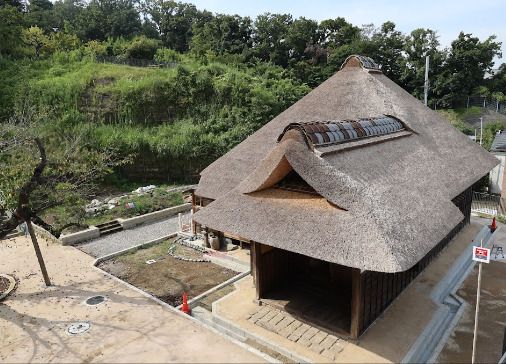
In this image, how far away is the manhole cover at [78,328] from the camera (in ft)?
32.4

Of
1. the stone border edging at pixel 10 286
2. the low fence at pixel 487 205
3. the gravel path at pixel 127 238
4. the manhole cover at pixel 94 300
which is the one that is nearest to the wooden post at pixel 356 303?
the manhole cover at pixel 94 300

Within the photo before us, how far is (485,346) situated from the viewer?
9.43 m

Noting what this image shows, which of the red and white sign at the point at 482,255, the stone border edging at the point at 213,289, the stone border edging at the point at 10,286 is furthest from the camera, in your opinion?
the stone border edging at the point at 10,286

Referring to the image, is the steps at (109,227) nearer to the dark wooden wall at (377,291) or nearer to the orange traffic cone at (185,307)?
the orange traffic cone at (185,307)

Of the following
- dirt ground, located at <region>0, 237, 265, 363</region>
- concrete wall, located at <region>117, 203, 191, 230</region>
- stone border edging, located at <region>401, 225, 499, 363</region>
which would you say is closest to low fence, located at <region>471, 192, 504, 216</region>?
stone border edging, located at <region>401, 225, 499, 363</region>

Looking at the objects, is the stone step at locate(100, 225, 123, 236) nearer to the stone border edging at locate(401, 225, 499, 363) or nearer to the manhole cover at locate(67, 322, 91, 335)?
the manhole cover at locate(67, 322, 91, 335)

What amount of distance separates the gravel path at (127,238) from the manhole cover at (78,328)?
510 centimetres

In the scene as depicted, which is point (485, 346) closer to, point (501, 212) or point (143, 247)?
point (143, 247)

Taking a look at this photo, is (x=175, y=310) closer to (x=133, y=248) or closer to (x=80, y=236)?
(x=133, y=248)

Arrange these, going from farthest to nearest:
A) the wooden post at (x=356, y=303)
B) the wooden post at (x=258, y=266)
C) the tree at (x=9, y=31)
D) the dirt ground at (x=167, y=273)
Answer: the tree at (x=9, y=31) < the dirt ground at (x=167, y=273) < the wooden post at (x=258, y=266) < the wooden post at (x=356, y=303)

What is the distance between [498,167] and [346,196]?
20.4 meters

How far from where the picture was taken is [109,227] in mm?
17750

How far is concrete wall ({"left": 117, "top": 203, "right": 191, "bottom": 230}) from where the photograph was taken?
59.5 feet

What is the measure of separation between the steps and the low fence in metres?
19.2
